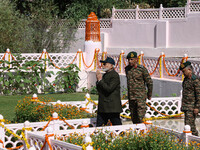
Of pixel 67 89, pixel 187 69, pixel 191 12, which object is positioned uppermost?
pixel 191 12

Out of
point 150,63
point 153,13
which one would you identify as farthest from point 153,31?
point 150,63

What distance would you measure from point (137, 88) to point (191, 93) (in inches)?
40.7

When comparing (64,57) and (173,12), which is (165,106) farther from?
(173,12)

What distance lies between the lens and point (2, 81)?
19469mm

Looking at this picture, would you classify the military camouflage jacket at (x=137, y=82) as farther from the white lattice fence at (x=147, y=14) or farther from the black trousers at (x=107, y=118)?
the white lattice fence at (x=147, y=14)

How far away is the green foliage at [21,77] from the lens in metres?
19.3

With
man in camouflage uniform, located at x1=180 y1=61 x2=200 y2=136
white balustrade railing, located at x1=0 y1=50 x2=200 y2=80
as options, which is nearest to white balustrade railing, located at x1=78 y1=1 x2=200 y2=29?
white balustrade railing, located at x1=0 y1=50 x2=200 y2=80

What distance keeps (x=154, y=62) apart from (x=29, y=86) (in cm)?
534

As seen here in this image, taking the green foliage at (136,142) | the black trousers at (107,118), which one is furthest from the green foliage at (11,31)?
the green foliage at (136,142)

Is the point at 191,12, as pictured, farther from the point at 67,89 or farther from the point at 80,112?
the point at 80,112

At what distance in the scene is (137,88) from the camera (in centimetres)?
908

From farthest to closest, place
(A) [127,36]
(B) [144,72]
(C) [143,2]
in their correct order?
1. (C) [143,2]
2. (A) [127,36]
3. (B) [144,72]

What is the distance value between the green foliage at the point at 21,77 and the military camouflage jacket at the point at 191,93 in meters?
11.4

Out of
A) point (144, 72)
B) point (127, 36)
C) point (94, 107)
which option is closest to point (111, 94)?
point (144, 72)
